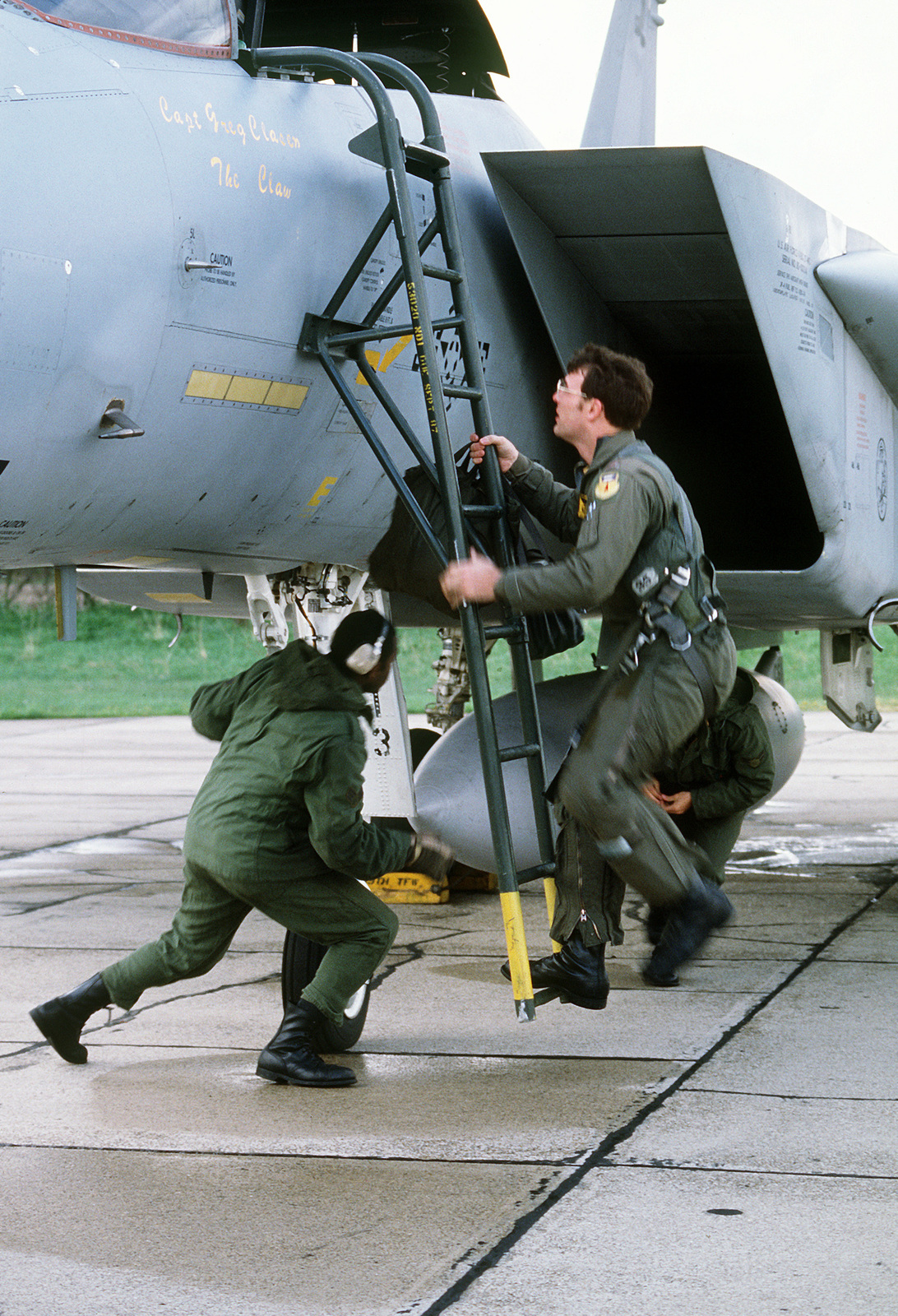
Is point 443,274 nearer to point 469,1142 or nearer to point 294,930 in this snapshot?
point 294,930

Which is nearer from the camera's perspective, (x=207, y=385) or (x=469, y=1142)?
(x=469, y=1142)

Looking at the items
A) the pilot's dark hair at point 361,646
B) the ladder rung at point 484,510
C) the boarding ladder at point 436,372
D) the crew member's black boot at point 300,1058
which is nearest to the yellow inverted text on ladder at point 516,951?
the boarding ladder at point 436,372

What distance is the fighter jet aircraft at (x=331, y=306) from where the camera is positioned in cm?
356

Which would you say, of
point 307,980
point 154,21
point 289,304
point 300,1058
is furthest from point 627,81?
point 300,1058

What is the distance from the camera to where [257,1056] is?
13.6 feet

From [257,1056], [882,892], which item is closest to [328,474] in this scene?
[257,1056]

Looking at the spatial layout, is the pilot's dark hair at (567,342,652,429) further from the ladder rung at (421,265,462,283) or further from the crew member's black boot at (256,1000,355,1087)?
the crew member's black boot at (256,1000,355,1087)

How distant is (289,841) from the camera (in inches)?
149

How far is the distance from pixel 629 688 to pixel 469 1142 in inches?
43.6

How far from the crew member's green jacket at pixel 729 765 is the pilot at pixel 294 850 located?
5.55ft

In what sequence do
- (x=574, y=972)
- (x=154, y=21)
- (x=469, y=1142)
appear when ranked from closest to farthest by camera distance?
(x=469, y=1142), (x=154, y=21), (x=574, y=972)

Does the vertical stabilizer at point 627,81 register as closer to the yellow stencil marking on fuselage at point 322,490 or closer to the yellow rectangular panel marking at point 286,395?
the yellow stencil marking on fuselage at point 322,490

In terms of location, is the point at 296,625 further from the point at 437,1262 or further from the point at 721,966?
the point at 437,1262

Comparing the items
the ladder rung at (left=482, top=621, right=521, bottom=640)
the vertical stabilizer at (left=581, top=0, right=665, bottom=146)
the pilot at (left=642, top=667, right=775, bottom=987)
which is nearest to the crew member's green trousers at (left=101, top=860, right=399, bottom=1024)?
the ladder rung at (left=482, top=621, right=521, bottom=640)
